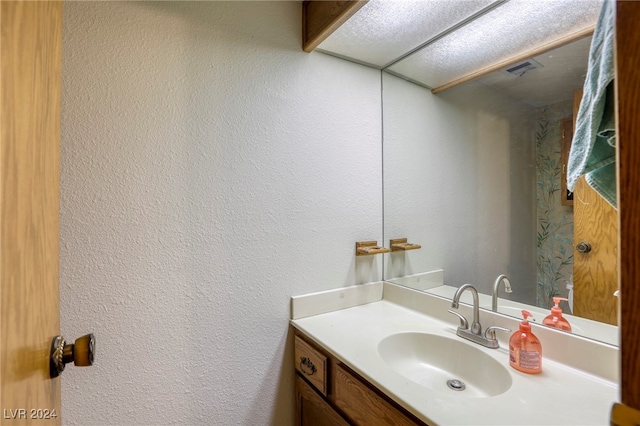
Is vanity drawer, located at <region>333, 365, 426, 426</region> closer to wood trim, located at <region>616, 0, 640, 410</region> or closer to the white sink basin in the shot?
the white sink basin

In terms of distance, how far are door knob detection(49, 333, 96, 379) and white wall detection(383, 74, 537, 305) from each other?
1276 millimetres

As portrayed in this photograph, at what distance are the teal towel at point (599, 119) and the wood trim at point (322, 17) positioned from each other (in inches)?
26.8

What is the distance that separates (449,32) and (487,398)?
4.55 feet

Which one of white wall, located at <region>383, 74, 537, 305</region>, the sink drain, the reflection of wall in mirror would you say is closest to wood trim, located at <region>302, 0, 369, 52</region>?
white wall, located at <region>383, 74, 537, 305</region>

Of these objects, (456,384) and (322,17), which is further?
(322,17)

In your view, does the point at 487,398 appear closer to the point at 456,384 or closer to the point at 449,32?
the point at 456,384

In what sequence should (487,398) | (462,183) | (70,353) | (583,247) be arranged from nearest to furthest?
(70,353)
(487,398)
(583,247)
(462,183)

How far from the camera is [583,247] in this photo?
0.95 metres

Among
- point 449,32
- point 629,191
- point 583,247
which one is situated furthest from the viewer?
point 449,32

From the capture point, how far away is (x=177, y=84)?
975mm

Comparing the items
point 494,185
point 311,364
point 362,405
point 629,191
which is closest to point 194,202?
point 311,364

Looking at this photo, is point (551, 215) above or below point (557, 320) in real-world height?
above

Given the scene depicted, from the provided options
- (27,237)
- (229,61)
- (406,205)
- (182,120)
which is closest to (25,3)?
(27,237)

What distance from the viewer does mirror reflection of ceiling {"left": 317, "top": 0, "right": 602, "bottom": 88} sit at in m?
1.00
